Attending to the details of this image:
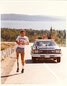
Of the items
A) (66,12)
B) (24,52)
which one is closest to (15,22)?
(24,52)

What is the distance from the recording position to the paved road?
306 inches

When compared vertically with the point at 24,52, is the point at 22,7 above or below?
above

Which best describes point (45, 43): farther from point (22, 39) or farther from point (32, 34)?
point (22, 39)

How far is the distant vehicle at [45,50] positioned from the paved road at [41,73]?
0.18 metres

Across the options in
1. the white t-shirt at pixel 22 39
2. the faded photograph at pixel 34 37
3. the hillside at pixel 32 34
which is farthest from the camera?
the hillside at pixel 32 34

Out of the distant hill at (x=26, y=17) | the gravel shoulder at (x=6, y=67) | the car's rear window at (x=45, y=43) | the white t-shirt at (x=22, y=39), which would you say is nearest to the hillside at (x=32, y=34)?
the white t-shirt at (x=22, y=39)

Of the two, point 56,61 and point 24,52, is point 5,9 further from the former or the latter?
point 56,61

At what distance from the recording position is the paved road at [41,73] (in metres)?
7.78

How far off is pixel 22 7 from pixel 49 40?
5.00 feet

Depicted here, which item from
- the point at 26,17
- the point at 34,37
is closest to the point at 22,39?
the point at 34,37

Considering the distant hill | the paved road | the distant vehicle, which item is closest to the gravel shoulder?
the paved road

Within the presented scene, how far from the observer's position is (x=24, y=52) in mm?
8305

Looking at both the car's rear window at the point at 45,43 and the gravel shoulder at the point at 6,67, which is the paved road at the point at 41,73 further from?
the car's rear window at the point at 45,43

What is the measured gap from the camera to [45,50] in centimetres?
924
